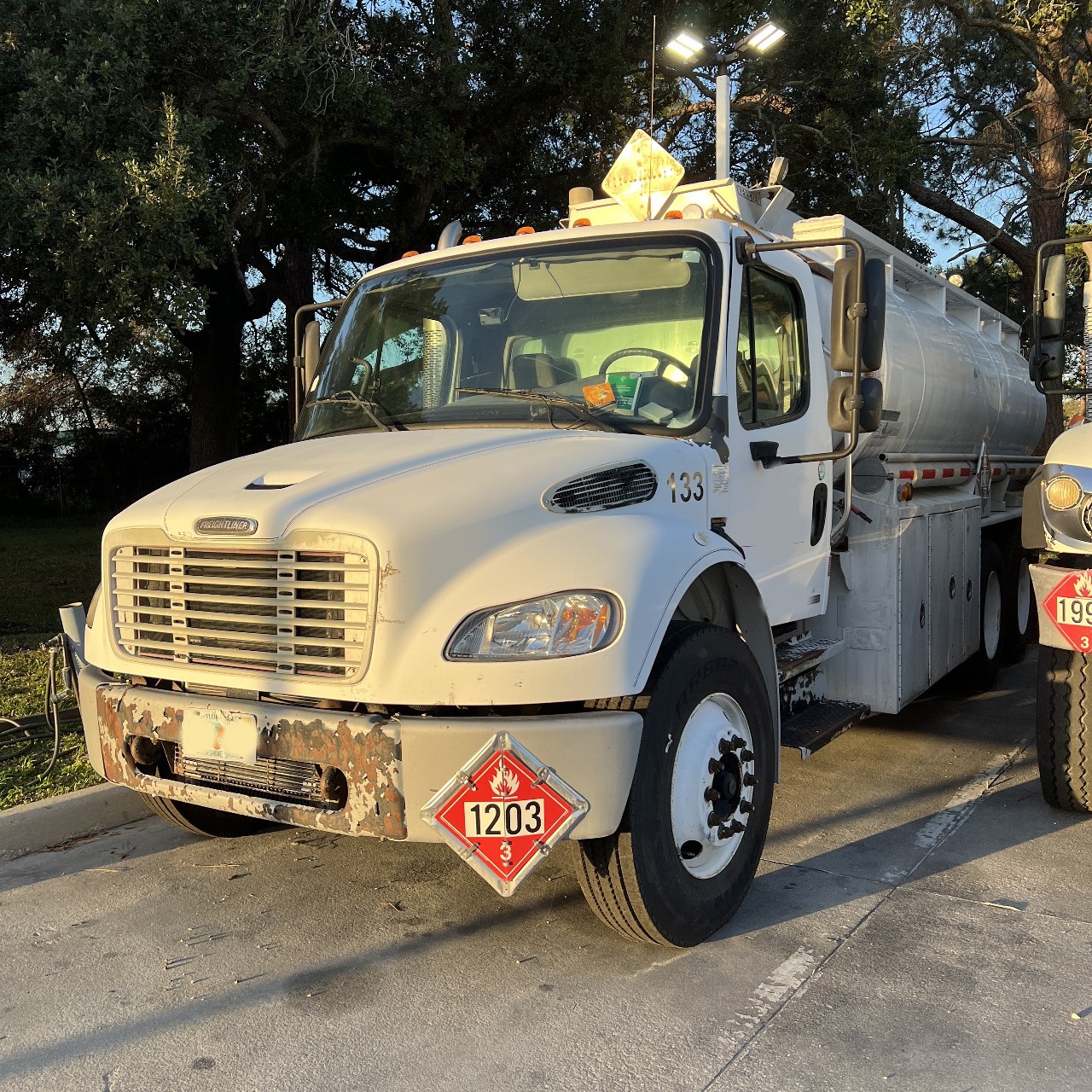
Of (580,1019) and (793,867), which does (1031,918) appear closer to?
(793,867)

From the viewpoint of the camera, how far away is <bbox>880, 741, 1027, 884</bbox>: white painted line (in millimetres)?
4410

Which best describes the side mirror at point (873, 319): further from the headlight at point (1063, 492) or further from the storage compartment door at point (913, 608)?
the storage compartment door at point (913, 608)

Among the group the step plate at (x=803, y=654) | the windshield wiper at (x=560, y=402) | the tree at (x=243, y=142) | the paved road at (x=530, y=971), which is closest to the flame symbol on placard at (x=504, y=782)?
the paved road at (x=530, y=971)

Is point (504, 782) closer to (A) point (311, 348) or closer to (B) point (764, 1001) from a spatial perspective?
(B) point (764, 1001)

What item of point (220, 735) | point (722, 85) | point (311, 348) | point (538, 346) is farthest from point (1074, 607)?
A: point (311, 348)

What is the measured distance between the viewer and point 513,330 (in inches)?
173

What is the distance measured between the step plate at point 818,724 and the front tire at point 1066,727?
84cm

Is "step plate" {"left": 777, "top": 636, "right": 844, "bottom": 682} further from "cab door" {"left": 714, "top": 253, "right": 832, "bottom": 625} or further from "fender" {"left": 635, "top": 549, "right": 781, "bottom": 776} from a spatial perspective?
"fender" {"left": 635, "top": 549, "right": 781, "bottom": 776}

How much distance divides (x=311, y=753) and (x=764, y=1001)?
1.56m

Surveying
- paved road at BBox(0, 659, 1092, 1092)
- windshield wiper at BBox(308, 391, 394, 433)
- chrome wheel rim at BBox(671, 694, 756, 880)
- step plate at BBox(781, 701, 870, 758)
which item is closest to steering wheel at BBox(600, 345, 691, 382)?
windshield wiper at BBox(308, 391, 394, 433)

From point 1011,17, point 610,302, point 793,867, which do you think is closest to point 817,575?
point 793,867

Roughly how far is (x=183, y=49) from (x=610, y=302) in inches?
210

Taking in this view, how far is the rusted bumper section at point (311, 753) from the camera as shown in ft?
10.3

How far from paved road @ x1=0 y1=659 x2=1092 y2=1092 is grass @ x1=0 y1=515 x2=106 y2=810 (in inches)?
27.9
